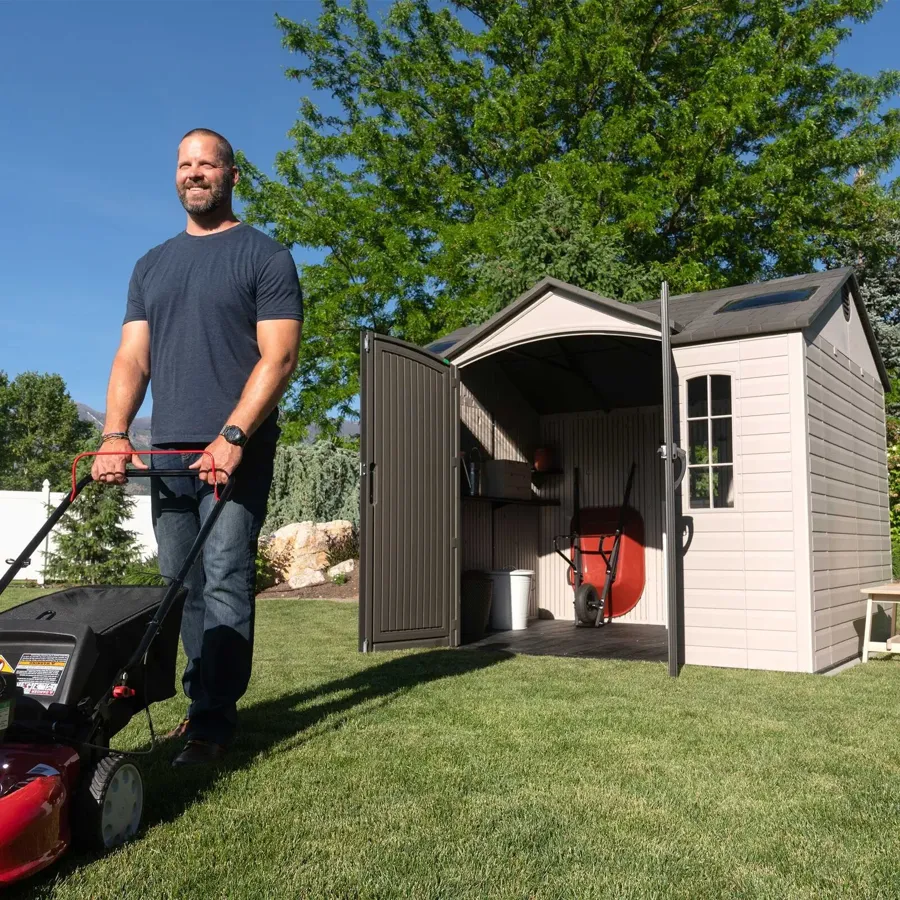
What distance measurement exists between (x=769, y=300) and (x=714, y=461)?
1.29 metres

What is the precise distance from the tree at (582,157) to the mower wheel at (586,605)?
6189 mm

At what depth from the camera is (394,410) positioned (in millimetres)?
6789

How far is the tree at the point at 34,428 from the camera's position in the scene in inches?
1774

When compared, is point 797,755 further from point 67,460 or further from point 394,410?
point 67,460

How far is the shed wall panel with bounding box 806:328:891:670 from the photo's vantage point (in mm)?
6066

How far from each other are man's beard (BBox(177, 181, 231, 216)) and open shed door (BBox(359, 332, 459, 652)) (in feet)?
10.1

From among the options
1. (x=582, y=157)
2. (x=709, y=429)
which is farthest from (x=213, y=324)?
(x=582, y=157)

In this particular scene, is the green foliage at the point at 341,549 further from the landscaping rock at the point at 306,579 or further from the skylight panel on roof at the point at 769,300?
the skylight panel on roof at the point at 769,300

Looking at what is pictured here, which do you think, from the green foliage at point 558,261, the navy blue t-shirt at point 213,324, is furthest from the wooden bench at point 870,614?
the green foliage at point 558,261

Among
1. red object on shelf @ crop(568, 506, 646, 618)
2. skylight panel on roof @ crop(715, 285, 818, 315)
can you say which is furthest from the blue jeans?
red object on shelf @ crop(568, 506, 646, 618)

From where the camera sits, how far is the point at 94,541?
13.4 meters

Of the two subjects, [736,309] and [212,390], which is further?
[736,309]

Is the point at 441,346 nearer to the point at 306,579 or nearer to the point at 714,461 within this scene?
the point at 714,461

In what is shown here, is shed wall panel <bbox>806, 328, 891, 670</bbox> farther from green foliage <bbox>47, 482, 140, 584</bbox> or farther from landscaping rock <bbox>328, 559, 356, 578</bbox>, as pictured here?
green foliage <bbox>47, 482, 140, 584</bbox>
